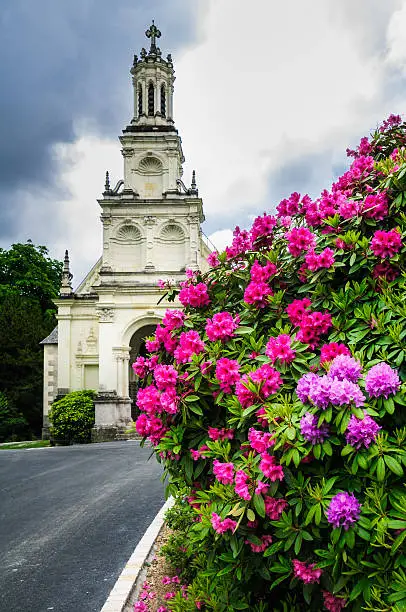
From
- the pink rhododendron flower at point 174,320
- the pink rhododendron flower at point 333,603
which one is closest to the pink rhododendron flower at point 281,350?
the pink rhododendron flower at point 174,320

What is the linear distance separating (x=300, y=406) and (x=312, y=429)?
0.15 m

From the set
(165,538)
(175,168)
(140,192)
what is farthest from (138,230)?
(165,538)

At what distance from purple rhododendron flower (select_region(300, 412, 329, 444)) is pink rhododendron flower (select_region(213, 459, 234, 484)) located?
49 centimetres

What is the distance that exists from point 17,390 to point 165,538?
26.9 meters

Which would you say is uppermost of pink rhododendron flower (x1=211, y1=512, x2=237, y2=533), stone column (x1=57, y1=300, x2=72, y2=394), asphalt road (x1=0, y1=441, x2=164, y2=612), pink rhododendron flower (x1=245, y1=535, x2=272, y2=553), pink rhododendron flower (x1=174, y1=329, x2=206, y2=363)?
stone column (x1=57, y1=300, x2=72, y2=394)

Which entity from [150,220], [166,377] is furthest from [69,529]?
[150,220]

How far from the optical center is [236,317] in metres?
3.23

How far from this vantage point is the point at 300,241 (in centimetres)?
319

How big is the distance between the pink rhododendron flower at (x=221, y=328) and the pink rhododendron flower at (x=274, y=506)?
980 mm

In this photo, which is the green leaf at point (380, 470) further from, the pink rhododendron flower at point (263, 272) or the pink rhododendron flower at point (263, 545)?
the pink rhododendron flower at point (263, 272)

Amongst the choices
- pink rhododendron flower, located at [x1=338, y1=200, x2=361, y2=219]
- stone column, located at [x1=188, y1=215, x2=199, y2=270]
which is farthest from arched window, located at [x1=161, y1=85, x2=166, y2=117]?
pink rhododendron flower, located at [x1=338, y1=200, x2=361, y2=219]

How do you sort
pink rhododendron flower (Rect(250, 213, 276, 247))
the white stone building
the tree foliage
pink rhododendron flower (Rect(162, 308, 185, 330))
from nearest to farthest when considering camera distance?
pink rhododendron flower (Rect(162, 308, 185, 330))
pink rhododendron flower (Rect(250, 213, 276, 247))
the tree foliage
the white stone building

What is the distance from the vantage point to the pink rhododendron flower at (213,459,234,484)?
2.58 m

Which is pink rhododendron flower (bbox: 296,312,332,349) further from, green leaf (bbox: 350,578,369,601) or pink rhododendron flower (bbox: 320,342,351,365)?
green leaf (bbox: 350,578,369,601)
